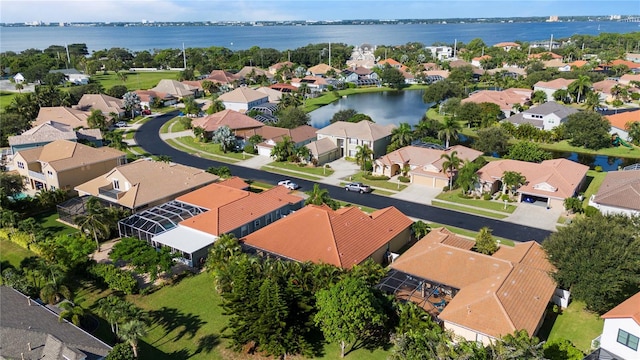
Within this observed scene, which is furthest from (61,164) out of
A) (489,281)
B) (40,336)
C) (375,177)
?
(489,281)

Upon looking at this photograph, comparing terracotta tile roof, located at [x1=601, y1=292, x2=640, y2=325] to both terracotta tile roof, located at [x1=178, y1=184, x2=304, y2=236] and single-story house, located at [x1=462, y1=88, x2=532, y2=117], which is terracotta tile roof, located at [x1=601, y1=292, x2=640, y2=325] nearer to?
terracotta tile roof, located at [x1=178, y1=184, x2=304, y2=236]

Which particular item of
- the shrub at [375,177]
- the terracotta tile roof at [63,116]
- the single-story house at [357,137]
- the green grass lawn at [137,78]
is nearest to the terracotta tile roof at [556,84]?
the single-story house at [357,137]

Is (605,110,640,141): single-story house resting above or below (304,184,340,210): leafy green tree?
above

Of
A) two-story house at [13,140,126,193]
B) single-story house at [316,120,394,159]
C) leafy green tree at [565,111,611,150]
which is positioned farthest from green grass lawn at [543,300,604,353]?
leafy green tree at [565,111,611,150]

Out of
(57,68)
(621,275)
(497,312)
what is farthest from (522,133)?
(57,68)

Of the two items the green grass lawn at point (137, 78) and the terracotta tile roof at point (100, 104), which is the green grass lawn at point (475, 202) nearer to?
the terracotta tile roof at point (100, 104)
